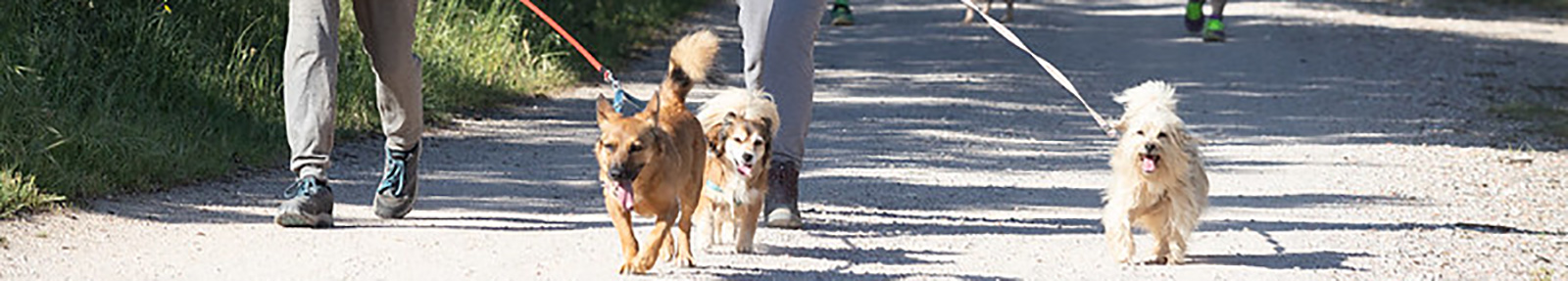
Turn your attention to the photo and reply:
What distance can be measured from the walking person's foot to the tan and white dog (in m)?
0.36

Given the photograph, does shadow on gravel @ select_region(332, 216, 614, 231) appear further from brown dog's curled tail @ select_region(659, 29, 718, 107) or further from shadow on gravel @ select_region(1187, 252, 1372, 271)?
shadow on gravel @ select_region(1187, 252, 1372, 271)

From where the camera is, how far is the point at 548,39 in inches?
517

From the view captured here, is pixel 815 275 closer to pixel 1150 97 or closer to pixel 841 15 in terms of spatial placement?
pixel 1150 97

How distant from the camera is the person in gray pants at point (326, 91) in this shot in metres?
6.39

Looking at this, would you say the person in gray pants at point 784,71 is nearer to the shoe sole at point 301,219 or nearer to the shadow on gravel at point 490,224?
the shadow on gravel at point 490,224

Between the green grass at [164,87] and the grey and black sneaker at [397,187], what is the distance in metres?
1.05

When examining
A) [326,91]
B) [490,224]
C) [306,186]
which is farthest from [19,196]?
[490,224]

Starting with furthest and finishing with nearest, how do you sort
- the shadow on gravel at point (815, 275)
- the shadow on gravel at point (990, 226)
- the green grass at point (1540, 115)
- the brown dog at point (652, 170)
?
the green grass at point (1540, 115), the shadow on gravel at point (990, 226), the shadow on gravel at point (815, 275), the brown dog at point (652, 170)

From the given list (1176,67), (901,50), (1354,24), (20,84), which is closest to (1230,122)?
(1176,67)

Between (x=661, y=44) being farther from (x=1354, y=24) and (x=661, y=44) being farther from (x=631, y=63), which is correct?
(x=1354, y=24)

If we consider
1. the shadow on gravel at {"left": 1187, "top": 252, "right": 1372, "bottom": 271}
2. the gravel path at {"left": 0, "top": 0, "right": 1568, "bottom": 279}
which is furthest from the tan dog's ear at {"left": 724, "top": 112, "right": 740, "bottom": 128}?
the shadow on gravel at {"left": 1187, "top": 252, "right": 1372, "bottom": 271}

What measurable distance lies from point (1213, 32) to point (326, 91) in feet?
41.5

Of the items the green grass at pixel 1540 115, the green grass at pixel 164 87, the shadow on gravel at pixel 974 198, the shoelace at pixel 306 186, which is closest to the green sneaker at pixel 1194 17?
the green grass at pixel 1540 115

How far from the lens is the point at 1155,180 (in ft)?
20.4
